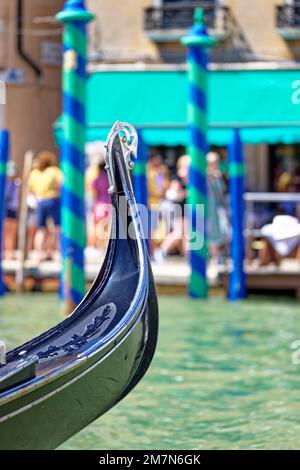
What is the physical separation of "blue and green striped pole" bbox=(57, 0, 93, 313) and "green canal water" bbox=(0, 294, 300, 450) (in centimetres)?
33

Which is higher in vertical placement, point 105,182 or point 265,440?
point 105,182

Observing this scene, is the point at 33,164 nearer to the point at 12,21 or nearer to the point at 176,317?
the point at 176,317

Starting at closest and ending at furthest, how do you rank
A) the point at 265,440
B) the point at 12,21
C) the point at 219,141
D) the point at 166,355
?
1. the point at 265,440
2. the point at 166,355
3. the point at 219,141
4. the point at 12,21

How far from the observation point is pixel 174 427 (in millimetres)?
4707

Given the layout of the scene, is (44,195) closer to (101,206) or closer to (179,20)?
(101,206)

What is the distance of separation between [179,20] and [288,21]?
1152 millimetres

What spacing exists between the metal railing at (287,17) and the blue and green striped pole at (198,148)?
4898 mm

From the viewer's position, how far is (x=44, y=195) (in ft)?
31.9

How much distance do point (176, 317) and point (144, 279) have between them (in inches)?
180

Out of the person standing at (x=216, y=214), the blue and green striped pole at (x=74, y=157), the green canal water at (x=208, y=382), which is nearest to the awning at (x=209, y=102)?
the person standing at (x=216, y=214)

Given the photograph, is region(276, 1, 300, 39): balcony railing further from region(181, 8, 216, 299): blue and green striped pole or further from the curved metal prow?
the curved metal prow

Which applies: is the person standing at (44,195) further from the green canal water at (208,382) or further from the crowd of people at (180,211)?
the green canal water at (208,382)

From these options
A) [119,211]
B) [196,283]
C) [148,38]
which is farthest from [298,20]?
[119,211]

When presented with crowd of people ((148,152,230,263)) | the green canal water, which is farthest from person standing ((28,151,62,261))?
the green canal water
